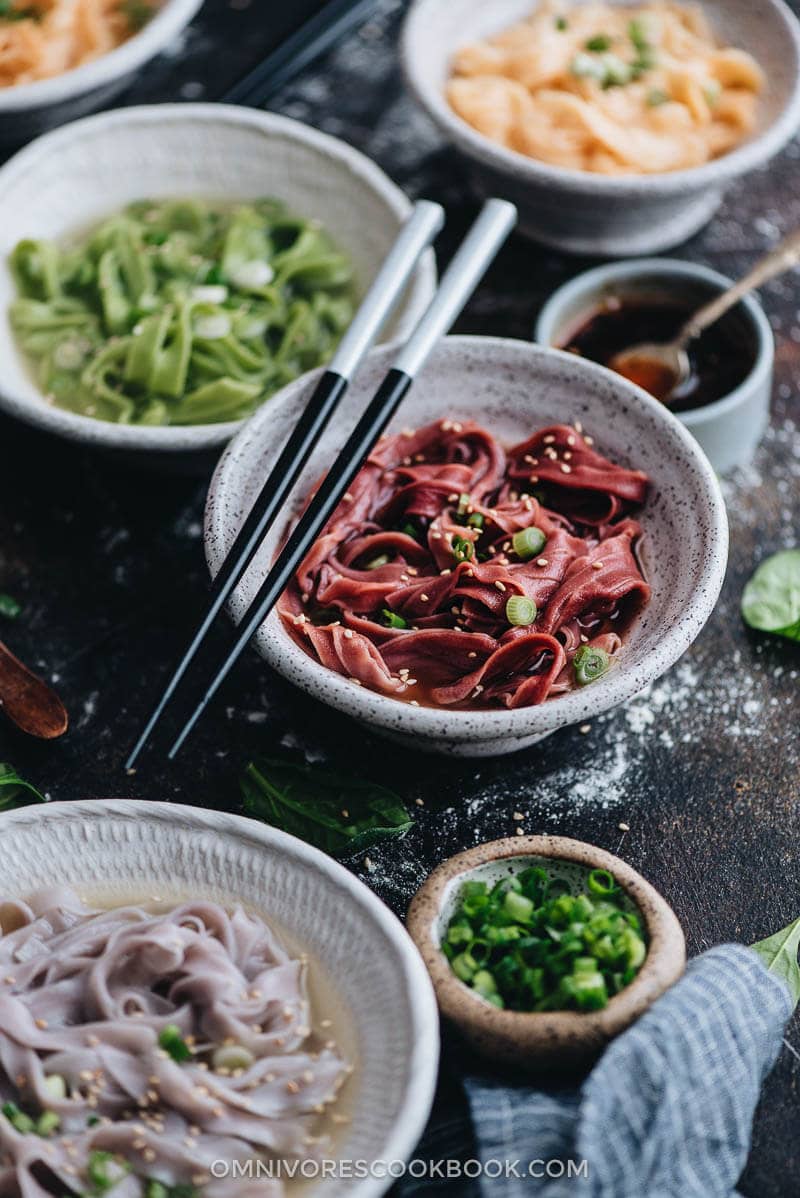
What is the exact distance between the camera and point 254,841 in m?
2.36

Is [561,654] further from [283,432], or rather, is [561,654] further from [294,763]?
[283,432]

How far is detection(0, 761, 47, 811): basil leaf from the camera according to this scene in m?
2.65

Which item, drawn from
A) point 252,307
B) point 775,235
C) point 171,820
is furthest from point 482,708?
point 775,235

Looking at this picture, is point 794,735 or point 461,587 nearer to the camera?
point 461,587

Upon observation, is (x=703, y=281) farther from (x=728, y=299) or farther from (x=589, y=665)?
(x=589, y=665)

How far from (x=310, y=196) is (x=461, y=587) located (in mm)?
1719

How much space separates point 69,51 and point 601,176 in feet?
6.14

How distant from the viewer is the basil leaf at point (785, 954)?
8.02 feet

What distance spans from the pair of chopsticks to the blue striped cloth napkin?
99 cm

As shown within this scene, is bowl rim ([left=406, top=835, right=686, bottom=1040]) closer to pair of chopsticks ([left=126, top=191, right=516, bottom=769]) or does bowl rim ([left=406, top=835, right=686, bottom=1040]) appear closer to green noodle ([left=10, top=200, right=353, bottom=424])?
pair of chopsticks ([left=126, top=191, right=516, bottom=769])

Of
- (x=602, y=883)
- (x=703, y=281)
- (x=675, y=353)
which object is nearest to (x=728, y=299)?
(x=703, y=281)

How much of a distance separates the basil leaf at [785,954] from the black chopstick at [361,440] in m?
1.23

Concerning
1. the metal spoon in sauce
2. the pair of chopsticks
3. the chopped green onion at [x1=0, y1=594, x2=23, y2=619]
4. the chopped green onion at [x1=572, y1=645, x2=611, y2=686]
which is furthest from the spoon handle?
the chopped green onion at [x1=0, y1=594, x2=23, y2=619]

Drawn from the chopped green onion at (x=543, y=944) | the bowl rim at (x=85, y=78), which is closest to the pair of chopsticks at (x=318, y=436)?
the chopped green onion at (x=543, y=944)
